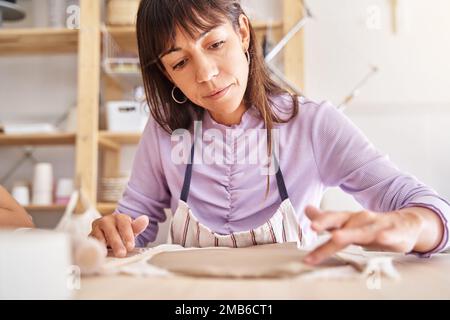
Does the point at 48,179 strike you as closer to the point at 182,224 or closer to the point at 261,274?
the point at 182,224

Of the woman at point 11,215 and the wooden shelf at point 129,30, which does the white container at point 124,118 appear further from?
the woman at point 11,215

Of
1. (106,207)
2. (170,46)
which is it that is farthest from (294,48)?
(170,46)

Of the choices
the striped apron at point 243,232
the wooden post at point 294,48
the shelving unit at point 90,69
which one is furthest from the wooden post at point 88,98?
the striped apron at point 243,232

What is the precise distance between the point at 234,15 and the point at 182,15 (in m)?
0.12

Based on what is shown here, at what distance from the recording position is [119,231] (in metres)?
0.65

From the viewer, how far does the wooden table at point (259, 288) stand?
13.1 inches

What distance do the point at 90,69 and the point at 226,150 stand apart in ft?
4.30

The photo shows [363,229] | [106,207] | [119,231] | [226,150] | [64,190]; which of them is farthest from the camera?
[64,190]

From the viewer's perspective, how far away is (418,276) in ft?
1.36

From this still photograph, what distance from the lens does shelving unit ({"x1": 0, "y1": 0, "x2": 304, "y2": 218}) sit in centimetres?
199

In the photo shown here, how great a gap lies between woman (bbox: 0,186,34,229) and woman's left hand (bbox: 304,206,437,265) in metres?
0.47

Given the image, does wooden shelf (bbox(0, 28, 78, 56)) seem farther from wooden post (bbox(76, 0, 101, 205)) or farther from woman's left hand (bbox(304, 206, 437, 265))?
woman's left hand (bbox(304, 206, 437, 265))


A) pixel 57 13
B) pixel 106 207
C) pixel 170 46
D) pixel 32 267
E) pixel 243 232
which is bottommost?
pixel 106 207

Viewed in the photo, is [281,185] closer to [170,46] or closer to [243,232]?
[243,232]
